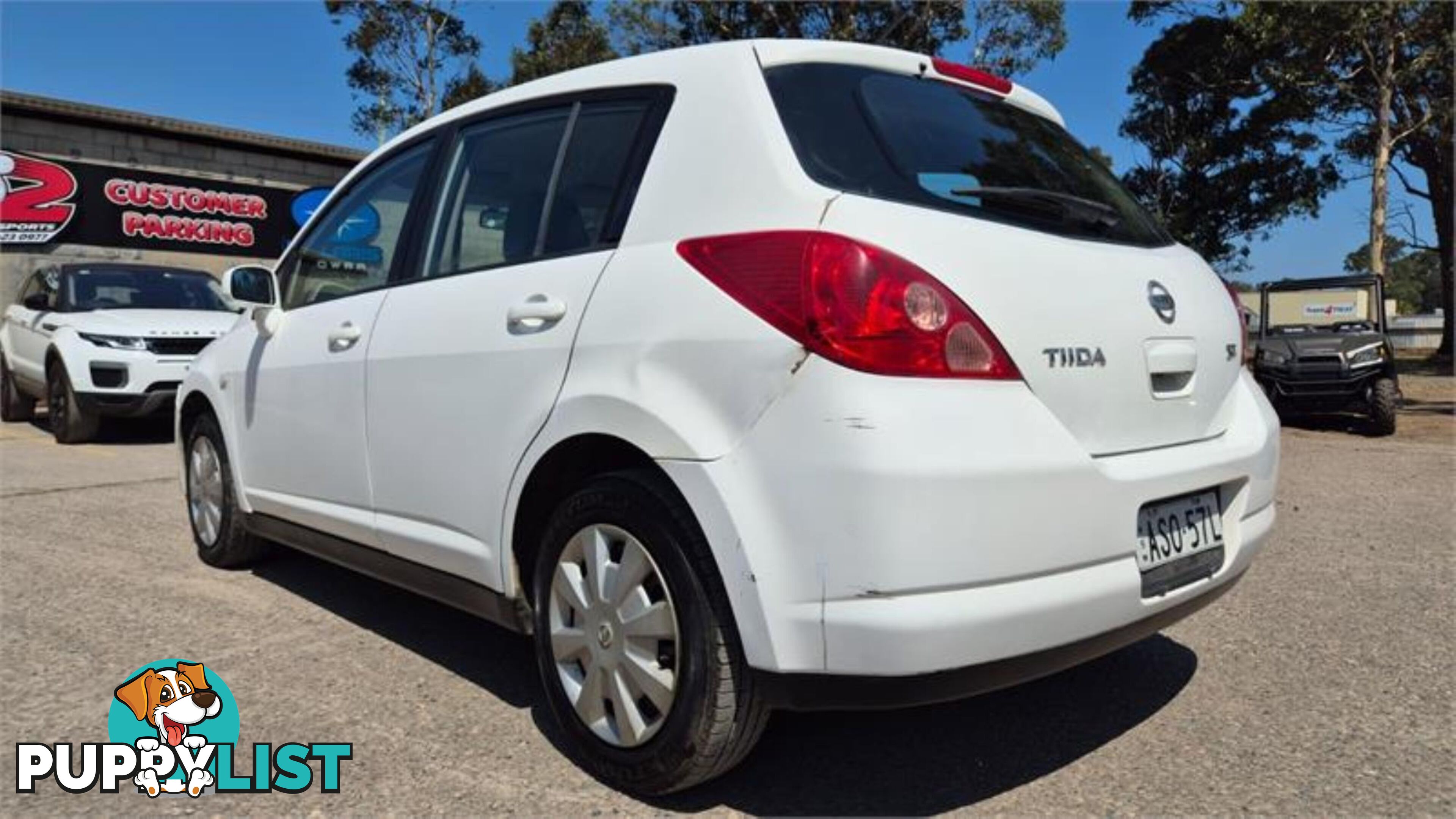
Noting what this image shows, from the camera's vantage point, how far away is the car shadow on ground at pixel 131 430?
8.97 m

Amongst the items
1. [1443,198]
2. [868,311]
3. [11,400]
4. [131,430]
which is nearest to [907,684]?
[868,311]

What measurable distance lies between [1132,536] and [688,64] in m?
1.50

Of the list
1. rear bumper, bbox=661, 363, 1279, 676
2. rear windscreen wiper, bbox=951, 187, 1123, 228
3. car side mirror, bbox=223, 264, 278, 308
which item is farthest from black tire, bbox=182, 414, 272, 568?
rear windscreen wiper, bbox=951, 187, 1123, 228

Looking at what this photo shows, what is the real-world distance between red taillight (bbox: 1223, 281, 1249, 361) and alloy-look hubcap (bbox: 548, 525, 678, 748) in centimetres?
175

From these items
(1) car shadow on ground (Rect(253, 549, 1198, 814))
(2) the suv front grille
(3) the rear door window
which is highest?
(3) the rear door window

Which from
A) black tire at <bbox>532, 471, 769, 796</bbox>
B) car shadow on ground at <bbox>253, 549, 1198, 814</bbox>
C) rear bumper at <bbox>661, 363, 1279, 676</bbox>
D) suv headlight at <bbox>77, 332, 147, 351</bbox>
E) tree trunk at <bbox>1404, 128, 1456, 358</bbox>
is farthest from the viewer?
tree trunk at <bbox>1404, 128, 1456, 358</bbox>

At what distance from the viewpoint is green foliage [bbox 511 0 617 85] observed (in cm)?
2631

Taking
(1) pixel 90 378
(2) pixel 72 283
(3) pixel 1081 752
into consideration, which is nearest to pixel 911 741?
(3) pixel 1081 752

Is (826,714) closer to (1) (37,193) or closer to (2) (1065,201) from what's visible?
(2) (1065,201)

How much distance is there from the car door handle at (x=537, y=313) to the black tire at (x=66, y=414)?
7.54 metres

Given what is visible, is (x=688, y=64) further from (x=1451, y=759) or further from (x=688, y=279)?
(x=1451, y=759)

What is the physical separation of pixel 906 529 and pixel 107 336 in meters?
8.41

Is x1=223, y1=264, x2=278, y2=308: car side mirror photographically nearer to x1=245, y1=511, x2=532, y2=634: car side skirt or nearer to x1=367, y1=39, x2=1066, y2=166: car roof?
x1=245, y1=511, x2=532, y2=634: car side skirt

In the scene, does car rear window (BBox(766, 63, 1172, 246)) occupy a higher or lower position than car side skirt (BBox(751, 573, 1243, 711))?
higher
